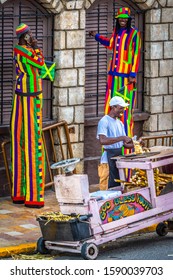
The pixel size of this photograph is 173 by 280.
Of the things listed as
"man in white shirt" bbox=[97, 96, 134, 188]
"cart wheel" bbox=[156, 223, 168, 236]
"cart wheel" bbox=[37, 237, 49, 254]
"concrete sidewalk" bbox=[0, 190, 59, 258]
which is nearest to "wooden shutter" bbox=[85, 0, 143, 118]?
"concrete sidewalk" bbox=[0, 190, 59, 258]

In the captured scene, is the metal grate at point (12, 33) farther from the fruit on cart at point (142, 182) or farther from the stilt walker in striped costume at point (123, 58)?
the fruit on cart at point (142, 182)

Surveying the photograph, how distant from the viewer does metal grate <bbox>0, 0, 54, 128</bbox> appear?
18.7m

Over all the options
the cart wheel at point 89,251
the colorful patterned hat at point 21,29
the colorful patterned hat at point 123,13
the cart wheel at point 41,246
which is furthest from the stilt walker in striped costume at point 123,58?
the cart wheel at point 89,251

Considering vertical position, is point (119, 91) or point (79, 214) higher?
point (119, 91)

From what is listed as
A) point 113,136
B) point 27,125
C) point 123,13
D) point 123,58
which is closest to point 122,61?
point 123,58

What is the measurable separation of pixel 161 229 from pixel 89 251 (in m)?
1.94

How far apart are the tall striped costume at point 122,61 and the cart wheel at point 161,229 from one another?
329 cm

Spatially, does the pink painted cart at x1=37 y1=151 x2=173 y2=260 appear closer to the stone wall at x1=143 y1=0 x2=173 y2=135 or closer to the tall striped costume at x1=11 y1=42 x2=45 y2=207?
the tall striped costume at x1=11 y1=42 x2=45 y2=207

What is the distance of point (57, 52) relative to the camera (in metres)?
19.3

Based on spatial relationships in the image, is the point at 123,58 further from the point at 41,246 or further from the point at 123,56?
the point at 41,246

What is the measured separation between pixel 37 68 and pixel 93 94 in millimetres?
2396

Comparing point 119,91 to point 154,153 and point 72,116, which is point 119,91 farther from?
point 154,153

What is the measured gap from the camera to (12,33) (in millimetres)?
18781

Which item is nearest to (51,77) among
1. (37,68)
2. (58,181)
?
(37,68)
